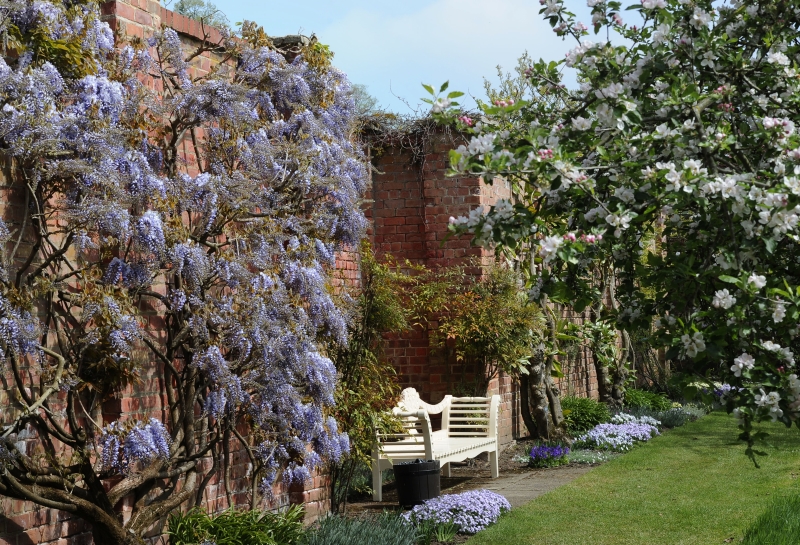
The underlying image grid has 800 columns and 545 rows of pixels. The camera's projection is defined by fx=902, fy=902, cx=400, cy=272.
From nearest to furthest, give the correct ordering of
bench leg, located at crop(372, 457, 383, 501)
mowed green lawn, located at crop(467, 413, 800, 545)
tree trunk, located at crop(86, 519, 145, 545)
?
tree trunk, located at crop(86, 519, 145, 545) < mowed green lawn, located at crop(467, 413, 800, 545) < bench leg, located at crop(372, 457, 383, 501)

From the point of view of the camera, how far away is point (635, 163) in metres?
3.19

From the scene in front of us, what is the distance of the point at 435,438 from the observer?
8945 millimetres

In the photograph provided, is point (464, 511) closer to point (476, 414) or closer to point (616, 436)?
point (476, 414)

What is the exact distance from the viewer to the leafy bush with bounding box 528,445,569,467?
31.4 feet

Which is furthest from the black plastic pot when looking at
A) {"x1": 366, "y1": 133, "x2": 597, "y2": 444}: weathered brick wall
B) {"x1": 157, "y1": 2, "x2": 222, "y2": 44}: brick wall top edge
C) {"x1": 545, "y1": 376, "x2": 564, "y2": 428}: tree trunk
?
{"x1": 545, "y1": 376, "x2": 564, "y2": 428}: tree trunk

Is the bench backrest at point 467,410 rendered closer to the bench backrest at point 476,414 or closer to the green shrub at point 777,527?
the bench backrest at point 476,414

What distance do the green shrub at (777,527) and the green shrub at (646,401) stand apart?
288 inches

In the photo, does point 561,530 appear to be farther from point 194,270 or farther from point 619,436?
point 619,436

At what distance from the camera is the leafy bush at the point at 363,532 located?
5531mm

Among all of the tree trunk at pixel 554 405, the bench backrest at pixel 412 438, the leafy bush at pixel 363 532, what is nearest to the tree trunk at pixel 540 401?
the tree trunk at pixel 554 405

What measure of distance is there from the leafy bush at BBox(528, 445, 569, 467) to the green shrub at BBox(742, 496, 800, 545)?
318cm

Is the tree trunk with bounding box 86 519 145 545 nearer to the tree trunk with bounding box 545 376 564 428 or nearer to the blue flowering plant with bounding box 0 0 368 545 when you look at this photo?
the blue flowering plant with bounding box 0 0 368 545

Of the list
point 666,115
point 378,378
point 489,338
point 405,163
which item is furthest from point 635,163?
point 405,163

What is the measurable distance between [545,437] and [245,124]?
6.56 meters
